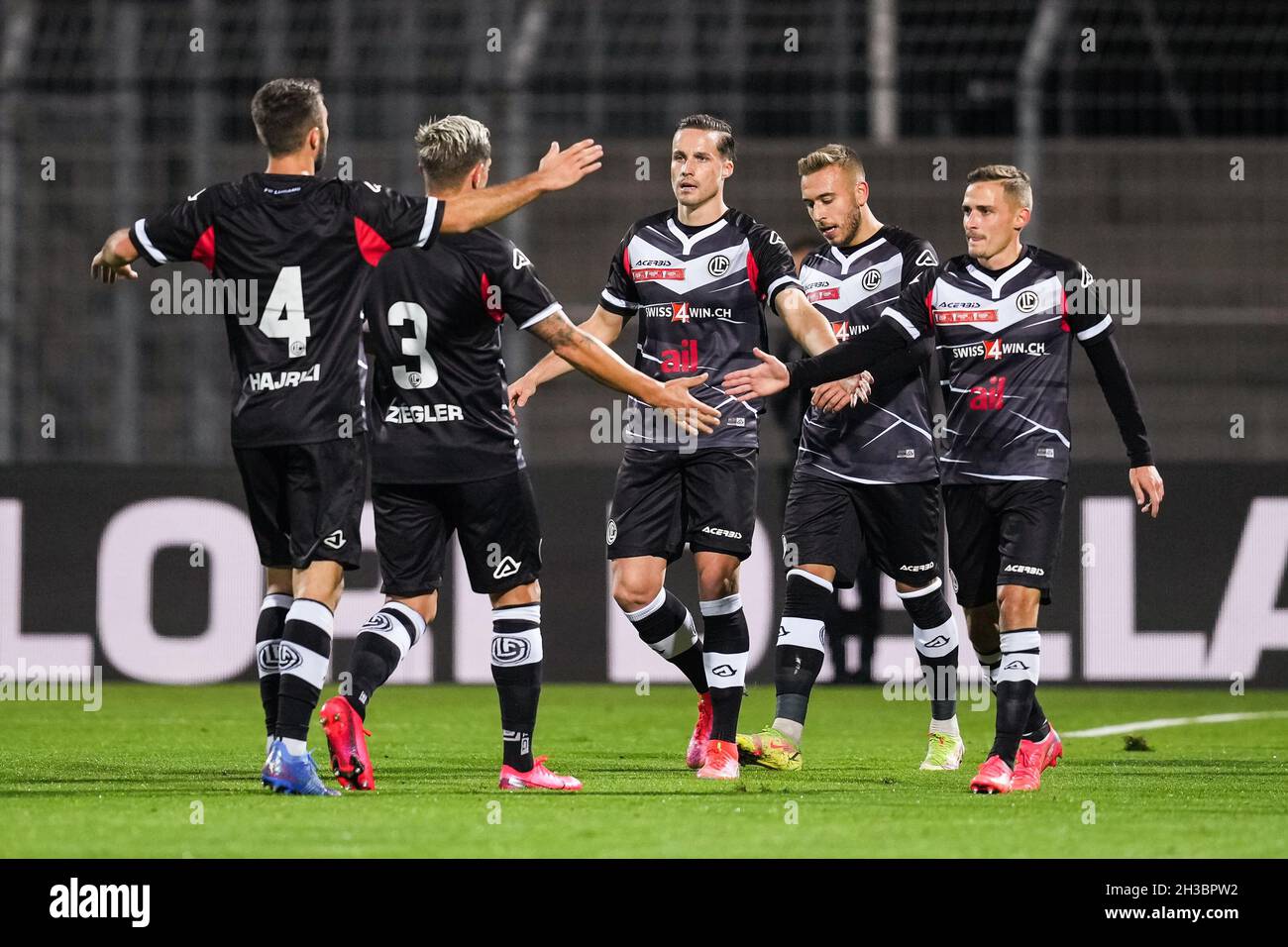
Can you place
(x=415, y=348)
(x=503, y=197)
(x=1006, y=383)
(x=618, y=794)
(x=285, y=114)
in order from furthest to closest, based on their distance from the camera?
(x=1006, y=383) → (x=415, y=348) → (x=618, y=794) → (x=285, y=114) → (x=503, y=197)

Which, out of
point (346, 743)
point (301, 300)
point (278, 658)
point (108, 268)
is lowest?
point (346, 743)

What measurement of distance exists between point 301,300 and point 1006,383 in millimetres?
2311

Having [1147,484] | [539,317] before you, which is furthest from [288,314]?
[1147,484]

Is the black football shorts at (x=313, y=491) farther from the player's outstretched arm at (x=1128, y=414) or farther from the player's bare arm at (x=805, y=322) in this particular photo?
the player's outstretched arm at (x=1128, y=414)

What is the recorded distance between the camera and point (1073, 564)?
10.2 m

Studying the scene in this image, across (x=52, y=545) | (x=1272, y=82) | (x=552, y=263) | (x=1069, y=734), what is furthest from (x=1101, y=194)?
(x=52, y=545)

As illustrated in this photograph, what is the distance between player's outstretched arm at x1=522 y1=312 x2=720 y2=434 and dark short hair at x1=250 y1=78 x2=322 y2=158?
91 cm

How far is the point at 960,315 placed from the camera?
636 centimetres

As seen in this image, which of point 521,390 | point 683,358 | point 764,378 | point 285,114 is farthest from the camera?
point 521,390

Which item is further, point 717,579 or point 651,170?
point 651,170

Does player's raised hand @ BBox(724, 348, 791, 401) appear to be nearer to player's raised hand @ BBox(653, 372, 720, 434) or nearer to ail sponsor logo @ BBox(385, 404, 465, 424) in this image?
player's raised hand @ BBox(653, 372, 720, 434)

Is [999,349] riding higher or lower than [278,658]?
higher

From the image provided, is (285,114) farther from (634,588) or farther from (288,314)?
(634,588)
